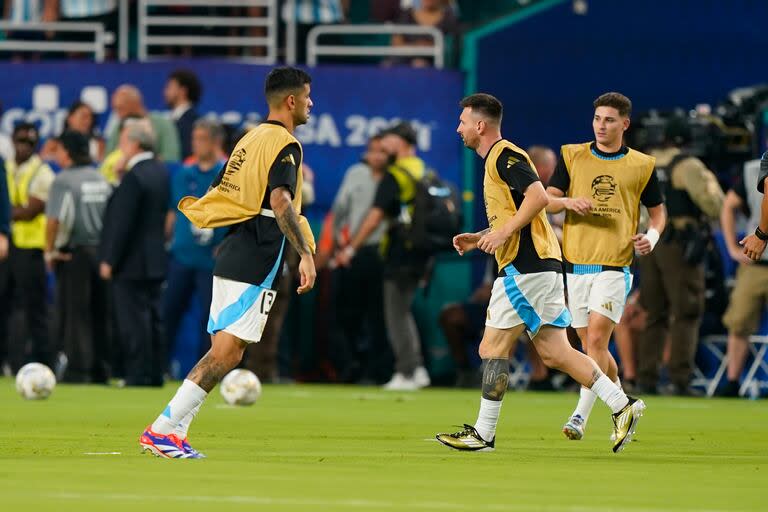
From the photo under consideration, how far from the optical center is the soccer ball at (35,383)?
1619 cm

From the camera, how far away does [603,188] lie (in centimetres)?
1274

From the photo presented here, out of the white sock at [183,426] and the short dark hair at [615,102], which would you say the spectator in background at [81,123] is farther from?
the white sock at [183,426]

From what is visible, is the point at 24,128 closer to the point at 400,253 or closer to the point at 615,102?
the point at 400,253

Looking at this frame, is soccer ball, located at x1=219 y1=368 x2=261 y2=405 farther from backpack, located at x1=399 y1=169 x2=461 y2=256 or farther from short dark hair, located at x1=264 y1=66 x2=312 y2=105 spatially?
short dark hair, located at x1=264 y1=66 x2=312 y2=105

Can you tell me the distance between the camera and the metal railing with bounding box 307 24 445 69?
22094mm

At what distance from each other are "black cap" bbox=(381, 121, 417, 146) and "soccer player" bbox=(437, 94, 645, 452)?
8.69 metres

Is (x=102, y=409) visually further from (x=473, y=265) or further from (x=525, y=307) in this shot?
(x=473, y=265)

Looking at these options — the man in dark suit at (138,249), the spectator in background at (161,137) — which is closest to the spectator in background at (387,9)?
the spectator in background at (161,137)

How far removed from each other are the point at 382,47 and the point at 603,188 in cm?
1043

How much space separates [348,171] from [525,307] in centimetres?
1007

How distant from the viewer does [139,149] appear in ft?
61.2

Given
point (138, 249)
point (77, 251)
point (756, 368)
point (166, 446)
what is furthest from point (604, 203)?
point (77, 251)

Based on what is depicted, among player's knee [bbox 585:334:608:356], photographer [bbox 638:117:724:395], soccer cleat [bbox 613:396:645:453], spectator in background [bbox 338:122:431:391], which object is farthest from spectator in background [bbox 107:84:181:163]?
soccer cleat [bbox 613:396:645:453]

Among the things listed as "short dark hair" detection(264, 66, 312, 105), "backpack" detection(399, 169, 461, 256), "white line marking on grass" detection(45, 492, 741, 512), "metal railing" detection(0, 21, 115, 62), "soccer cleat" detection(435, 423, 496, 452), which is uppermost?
"metal railing" detection(0, 21, 115, 62)
